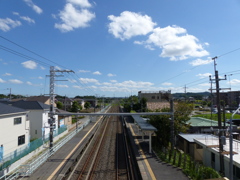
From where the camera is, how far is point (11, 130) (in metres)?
18.5

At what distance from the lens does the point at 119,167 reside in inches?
606

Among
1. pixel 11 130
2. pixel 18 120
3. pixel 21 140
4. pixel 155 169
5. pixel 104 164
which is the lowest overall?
pixel 104 164

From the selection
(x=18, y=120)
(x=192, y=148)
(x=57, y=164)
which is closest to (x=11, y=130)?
(x=18, y=120)

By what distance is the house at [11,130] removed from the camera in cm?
1720

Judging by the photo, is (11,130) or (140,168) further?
(11,130)

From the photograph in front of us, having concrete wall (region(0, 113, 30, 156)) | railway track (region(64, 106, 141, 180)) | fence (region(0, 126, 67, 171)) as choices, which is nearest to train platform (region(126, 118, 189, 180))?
railway track (region(64, 106, 141, 180))

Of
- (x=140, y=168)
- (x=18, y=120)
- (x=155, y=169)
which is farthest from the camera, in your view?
(x=18, y=120)

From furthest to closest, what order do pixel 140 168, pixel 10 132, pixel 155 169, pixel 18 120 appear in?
pixel 18 120 < pixel 10 132 < pixel 140 168 < pixel 155 169

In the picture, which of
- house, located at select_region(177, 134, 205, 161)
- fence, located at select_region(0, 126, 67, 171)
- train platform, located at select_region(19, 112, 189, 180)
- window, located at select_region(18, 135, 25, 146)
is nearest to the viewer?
train platform, located at select_region(19, 112, 189, 180)

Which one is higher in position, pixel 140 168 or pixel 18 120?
pixel 18 120

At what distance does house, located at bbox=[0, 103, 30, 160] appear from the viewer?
17203mm

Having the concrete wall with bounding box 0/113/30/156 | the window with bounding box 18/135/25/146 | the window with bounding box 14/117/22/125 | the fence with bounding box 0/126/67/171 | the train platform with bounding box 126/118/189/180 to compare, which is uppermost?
the window with bounding box 14/117/22/125

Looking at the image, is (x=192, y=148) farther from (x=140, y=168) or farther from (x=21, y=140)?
(x=21, y=140)

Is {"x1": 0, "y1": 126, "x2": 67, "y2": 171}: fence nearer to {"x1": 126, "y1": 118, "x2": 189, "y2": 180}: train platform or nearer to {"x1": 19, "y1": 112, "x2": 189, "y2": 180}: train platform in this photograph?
{"x1": 19, "y1": 112, "x2": 189, "y2": 180}: train platform
